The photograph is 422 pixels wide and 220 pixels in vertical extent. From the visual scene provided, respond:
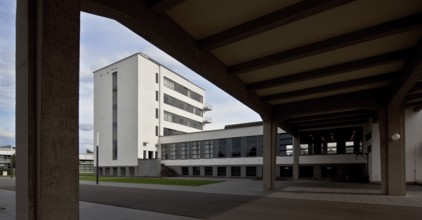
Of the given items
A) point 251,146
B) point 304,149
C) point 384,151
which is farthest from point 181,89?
point 384,151

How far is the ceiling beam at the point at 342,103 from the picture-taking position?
19359 millimetres

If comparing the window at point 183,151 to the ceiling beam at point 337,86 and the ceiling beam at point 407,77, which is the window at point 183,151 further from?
the ceiling beam at point 407,77

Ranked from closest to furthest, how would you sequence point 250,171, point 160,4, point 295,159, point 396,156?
point 160,4 → point 396,156 → point 295,159 → point 250,171

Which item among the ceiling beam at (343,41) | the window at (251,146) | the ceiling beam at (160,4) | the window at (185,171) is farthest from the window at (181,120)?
the ceiling beam at (160,4)

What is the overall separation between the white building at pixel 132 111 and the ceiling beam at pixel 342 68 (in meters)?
34.4

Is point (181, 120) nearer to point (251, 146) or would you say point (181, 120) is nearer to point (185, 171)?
point (185, 171)

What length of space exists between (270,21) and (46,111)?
22.3 ft

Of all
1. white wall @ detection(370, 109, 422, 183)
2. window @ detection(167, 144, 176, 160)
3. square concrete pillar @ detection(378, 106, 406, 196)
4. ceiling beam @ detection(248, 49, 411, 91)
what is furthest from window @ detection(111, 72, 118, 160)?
square concrete pillar @ detection(378, 106, 406, 196)

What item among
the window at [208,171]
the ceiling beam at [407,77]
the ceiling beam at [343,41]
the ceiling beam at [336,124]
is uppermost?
the ceiling beam at [343,41]

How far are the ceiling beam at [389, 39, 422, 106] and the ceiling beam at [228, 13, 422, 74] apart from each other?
213 cm

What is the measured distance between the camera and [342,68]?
46.4 feet

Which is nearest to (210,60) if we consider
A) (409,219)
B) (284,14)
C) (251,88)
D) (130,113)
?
(284,14)

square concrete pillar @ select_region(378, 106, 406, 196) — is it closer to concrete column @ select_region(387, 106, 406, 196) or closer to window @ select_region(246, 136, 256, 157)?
concrete column @ select_region(387, 106, 406, 196)

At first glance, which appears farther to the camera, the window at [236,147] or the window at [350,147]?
the window at [236,147]
